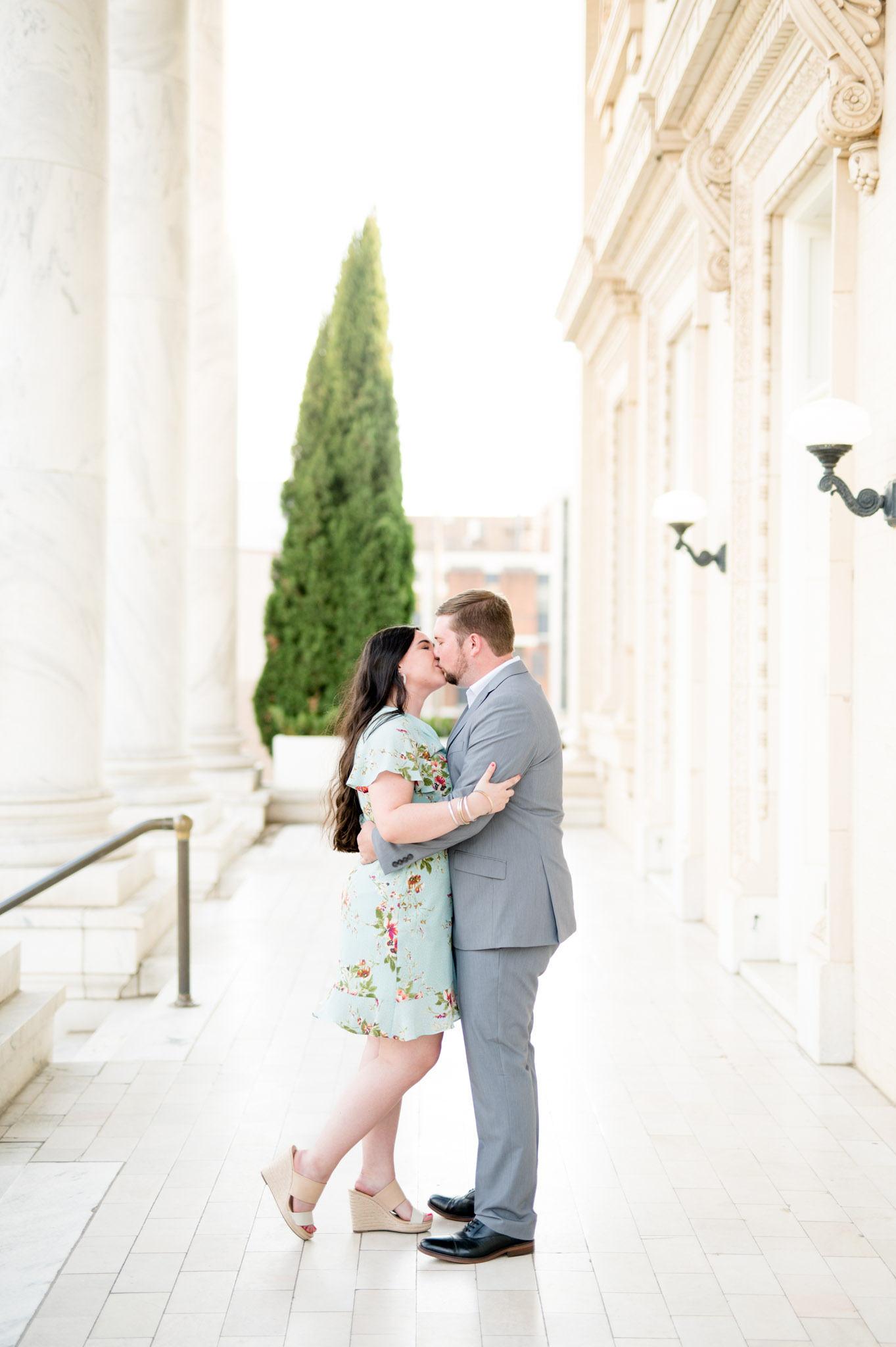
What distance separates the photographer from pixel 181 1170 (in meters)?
4.19

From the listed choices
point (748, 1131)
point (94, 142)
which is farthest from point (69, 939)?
point (94, 142)

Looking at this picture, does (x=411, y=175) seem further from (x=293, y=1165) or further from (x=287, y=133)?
(x=293, y=1165)

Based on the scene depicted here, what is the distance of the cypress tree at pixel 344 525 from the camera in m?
16.7

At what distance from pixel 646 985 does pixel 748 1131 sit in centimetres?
222

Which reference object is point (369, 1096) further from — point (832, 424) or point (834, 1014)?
point (832, 424)

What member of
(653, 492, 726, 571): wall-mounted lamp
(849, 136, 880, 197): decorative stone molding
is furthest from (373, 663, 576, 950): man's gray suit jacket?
(653, 492, 726, 571): wall-mounted lamp

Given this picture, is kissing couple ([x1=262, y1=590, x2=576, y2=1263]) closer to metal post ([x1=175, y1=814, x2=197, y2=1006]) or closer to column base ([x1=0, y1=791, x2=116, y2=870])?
metal post ([x1=175, y1=814, x2=197, y2=1006])

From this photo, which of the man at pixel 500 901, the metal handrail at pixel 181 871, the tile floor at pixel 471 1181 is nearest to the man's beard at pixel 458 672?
the man at pixel 500 901

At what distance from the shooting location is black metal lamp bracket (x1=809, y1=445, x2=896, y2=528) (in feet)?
15.6

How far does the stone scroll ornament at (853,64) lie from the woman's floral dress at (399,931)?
10.8 ft

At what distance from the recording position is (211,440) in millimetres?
13516

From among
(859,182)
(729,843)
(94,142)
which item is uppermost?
(94,142)

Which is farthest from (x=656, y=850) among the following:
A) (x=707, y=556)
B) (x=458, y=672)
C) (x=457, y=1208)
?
(x=458, y=672)

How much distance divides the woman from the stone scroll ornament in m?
3.07
